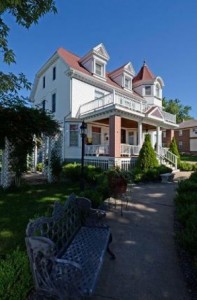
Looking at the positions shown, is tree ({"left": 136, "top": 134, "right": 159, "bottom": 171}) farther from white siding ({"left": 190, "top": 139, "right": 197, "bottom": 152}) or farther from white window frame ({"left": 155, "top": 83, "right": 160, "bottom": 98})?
white siding ({"left": 190, "top": 139, "right": 197, "bottom": 152})

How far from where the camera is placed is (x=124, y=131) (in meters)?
22.4

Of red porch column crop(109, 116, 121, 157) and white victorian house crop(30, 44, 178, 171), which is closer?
red porch column crop(109, 116, 121, 157)

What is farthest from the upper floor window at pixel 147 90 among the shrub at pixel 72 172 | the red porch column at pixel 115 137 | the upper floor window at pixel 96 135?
the shrub at pixel 72 172

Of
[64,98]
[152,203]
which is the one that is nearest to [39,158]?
[64,98]

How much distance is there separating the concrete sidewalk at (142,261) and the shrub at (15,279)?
3.09 ft

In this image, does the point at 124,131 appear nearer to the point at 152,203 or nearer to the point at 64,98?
A: the point at 64,98

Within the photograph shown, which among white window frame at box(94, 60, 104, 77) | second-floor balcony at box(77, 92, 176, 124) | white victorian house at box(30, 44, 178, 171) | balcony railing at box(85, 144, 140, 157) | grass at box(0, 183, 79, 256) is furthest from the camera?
white window frame at box(94, 60, 104, 77)

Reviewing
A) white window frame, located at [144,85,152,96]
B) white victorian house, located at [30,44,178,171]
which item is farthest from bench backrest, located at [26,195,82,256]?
white window frame, located at [144,85,152,96]

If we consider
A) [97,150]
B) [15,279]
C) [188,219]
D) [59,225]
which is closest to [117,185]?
[188,219]

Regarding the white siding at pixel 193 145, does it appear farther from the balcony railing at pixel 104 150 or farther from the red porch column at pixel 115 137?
the red porch column at pixel 115 137

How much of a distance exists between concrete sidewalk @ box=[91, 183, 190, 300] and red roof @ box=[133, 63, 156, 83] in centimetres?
2047

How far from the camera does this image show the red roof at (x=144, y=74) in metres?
24.2

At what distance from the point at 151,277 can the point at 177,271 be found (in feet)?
1.69

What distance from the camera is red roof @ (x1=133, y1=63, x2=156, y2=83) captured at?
24.2 metres
